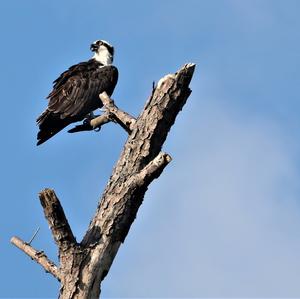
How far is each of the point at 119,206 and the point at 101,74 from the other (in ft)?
19.4

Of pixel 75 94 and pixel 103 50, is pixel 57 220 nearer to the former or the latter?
pixel 75 94

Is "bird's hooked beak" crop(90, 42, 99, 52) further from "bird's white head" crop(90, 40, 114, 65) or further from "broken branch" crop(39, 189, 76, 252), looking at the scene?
"broken branch" crop(39, 189, 76, 252)

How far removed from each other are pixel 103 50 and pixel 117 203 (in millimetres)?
7382

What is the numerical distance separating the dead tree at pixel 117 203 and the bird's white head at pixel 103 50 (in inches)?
236

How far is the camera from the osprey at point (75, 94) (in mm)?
11758

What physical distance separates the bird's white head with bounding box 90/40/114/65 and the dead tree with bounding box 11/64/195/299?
600cm

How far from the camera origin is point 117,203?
7188mm

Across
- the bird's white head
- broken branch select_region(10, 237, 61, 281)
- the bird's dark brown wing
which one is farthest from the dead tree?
the bird's white head

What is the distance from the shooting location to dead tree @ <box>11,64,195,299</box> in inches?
266

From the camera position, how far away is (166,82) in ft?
25.4

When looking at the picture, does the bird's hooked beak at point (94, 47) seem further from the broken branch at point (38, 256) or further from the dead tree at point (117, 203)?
the broken branch at point (38, 256)

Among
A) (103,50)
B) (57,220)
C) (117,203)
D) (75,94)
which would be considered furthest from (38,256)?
(103,50)

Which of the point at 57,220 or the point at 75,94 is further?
the point at 75,94

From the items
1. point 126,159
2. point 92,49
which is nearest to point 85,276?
point 126,159
